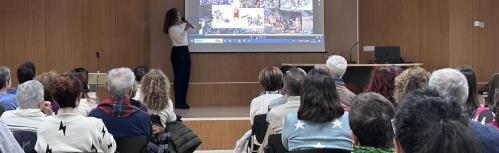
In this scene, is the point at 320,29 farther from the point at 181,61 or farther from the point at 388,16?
the point at 181,61

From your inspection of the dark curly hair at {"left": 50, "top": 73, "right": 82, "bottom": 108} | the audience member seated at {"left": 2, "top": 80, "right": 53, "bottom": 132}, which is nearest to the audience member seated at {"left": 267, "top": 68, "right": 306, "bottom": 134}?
the dark curly hair at {"left": 50, "top": 73, "right": 82, "bottom": 108}

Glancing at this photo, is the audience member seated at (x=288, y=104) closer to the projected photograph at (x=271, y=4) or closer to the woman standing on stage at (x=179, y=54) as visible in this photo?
the woman standing on stage at (x=179, y=54)

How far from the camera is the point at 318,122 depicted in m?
2.75

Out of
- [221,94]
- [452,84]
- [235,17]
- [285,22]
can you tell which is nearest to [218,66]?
[221,94]

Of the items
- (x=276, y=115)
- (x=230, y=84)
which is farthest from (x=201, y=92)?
(x=276, y=115)

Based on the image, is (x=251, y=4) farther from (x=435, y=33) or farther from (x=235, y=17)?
(x=435, y=33)

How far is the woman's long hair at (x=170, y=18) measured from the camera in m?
7.95

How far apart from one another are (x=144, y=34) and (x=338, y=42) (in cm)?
302

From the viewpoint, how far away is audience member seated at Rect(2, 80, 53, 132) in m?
3.12

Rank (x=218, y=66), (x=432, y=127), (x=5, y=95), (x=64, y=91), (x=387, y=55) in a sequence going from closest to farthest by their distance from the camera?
1. (x=432, y=127)
2. (x=64, y=91)
3. (x=5, y=95)
4. (x=387, y=55)
5. (x=218, y=66)

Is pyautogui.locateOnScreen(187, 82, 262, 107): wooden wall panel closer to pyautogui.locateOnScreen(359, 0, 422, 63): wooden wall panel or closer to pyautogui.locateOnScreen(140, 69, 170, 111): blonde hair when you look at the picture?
pyautogui.locateOnScreen(359, 0, 422, 63): wooden wall panel

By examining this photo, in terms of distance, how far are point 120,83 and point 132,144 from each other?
0.42 m

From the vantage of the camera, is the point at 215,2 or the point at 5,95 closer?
the point at 5,95

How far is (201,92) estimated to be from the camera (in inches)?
336
